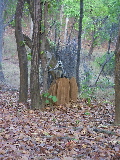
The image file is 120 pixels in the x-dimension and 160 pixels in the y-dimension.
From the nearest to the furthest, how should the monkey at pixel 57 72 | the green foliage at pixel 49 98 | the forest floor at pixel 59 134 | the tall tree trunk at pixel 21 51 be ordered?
the forest floor at pixel 59 134 → the green foliage at pixel 49 98 → the tall tree trunk at pixel 21 51 → the monkey at pixel 57 72

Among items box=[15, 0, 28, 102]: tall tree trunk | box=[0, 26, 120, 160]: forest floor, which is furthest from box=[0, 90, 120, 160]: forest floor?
box=[15, 0, 28, 102]: tall tree trunk

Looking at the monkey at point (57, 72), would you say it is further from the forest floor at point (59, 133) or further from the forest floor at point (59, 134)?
the forest floor at point (59, 134)

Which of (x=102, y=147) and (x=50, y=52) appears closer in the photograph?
(x=102, y=147)

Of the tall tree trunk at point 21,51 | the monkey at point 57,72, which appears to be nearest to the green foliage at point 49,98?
the monkey at point 57,72

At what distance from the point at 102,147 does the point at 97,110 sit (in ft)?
14.2

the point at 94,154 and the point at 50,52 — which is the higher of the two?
the point at 50,52

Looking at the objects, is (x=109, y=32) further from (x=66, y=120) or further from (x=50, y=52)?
(x=66, y=120)

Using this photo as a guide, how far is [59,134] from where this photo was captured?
5785mm

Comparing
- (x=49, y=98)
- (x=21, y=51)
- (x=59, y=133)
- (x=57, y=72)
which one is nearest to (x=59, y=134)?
(x=59, y=133)

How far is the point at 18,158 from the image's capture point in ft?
14.0

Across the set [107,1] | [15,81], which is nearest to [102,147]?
[15,81]

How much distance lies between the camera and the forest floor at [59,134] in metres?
4.54

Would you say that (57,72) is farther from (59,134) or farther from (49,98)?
(59,134)

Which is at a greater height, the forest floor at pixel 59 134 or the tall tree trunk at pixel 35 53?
the tall tree trunk at pixel 35 53
